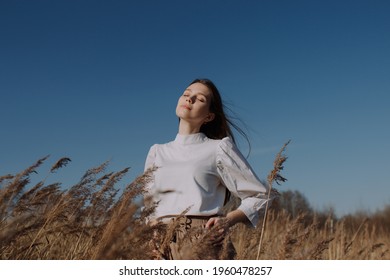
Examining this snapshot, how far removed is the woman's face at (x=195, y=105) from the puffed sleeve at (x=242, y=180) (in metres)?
0.28

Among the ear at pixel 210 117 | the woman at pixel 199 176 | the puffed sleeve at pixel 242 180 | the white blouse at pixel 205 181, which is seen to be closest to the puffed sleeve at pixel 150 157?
the woman at pixel 199 176

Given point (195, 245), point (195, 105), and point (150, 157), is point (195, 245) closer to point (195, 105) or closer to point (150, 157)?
point (195, 105)

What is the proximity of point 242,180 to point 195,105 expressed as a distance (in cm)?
60

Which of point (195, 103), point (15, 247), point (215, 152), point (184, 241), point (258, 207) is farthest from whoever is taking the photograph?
point (195, 103)

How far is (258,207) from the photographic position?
2.80m

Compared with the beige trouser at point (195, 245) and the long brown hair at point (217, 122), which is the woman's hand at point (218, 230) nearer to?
the beige trouser at point (195, 245)

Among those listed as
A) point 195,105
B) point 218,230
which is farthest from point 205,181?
point 218,230

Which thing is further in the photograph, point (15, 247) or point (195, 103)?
point (195, 103)

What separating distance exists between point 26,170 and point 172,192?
2.62 feet

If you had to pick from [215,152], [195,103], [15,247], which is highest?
[195,103]

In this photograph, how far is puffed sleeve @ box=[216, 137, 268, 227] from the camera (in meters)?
2.79

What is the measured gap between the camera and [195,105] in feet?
10.5
